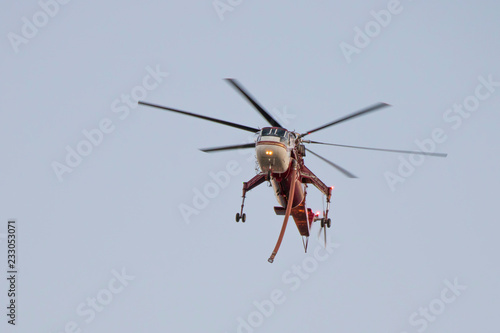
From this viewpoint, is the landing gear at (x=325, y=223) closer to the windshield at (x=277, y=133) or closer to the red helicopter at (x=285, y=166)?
the red helicopter at (x=285, y=166)

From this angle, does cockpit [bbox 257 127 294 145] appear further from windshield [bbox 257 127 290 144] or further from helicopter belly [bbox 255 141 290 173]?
helicopter belly [bbox 255 141 290 173]

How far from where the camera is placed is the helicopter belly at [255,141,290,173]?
37.0 metres

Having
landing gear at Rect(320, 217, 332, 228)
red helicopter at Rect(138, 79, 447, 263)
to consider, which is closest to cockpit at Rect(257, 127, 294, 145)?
red helicopter at Rect(138, 79, 447, 263)

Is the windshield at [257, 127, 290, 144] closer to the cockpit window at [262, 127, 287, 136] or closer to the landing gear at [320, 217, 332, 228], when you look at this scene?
the cockpit window at [262, 127, 287, 136]

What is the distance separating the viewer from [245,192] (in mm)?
41438

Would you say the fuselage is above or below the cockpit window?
below

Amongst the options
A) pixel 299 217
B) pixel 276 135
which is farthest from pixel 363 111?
pixel 299 217

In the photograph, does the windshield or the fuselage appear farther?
the windshield

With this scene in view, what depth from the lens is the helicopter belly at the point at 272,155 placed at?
3697 centimetres

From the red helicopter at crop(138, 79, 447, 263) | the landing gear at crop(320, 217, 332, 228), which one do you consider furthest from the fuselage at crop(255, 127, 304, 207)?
the landing gear at crop(320, 217, 332, 228)

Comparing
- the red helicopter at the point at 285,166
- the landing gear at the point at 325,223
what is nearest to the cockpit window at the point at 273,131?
the red helicopter at the point at 285,166

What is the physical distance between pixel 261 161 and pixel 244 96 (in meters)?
3.46

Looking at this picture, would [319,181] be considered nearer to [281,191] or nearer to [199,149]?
[281,191]

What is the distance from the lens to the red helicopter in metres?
36.8
